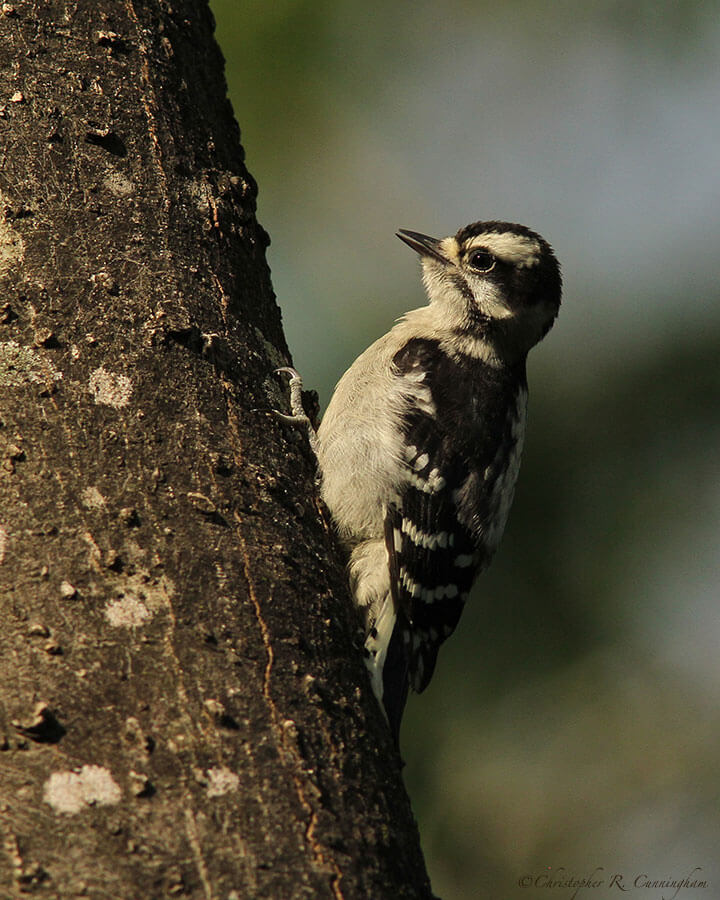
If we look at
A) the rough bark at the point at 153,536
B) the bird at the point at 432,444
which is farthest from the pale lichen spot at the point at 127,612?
the bird at the point at 432,444

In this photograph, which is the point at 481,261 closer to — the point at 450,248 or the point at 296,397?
the point at 450,248

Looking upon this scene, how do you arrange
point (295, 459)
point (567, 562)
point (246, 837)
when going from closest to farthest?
point (246, 837)
point (295, 459)
point (567, 562)

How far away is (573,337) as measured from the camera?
6.02m

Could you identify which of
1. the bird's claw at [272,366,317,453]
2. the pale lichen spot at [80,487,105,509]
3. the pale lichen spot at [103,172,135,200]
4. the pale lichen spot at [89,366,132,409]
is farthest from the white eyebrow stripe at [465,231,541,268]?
the pale lichen spot at [80,487,105,509]

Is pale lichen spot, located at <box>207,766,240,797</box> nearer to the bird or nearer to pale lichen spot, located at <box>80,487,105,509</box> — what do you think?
pale lichen spot, located at <box>80,487,105,509</box>

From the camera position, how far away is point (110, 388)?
2.60 m

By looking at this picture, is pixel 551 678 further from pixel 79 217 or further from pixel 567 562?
pixel 79 217

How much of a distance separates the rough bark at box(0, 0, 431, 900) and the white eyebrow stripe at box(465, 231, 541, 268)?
1.71 metres

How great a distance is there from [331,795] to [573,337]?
14.4ft

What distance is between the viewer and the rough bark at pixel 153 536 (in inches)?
75.1

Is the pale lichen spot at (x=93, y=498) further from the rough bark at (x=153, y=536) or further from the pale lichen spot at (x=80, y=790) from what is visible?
the pale lichen spot at (x=80, y=790)

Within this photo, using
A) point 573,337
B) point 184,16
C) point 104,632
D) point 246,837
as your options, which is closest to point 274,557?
point 104,632

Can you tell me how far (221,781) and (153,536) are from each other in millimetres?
623

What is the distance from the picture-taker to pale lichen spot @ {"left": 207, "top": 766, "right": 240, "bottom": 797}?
6.40ft
